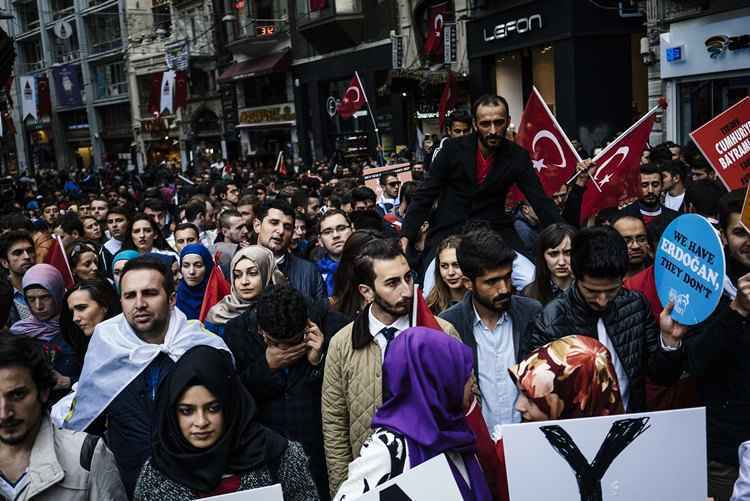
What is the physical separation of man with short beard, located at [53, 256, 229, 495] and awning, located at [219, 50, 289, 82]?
2676 centimetres

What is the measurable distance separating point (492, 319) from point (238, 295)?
1.72m

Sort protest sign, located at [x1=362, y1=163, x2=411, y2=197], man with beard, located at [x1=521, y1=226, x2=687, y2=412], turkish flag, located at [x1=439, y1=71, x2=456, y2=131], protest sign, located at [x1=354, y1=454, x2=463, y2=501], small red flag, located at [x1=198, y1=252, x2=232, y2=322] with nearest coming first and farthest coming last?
1. protest sign, located at [x1=354, y1=454, x2=463, y2=501]
2. man with beard, located at [x1=521, y1=226, x2=687, y2=412]
3. small red flag, located at [x1=198, y1=252, x2=232, y2=322]
4. protest sign, located at [x1=362, y1=163, x2=411, y2=197]
5. turkish flag, located at [x1=439, y1=71, x2=456, y2=131]

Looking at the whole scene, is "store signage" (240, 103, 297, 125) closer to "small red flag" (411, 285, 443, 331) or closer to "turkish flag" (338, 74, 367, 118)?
"turkish flag" (338, 74, 367, 118)

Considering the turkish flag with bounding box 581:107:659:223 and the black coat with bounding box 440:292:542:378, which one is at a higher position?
the turkish flag with bounding box 581:107:659:223

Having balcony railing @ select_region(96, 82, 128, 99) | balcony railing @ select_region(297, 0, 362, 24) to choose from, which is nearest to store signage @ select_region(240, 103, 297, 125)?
balcony railing @ select_region(297, 0, 362, 24)

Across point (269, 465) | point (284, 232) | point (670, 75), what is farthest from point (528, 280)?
point (670, 75)

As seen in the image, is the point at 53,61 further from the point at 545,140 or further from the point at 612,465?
the point at 612,465

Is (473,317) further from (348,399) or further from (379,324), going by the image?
(348,399)

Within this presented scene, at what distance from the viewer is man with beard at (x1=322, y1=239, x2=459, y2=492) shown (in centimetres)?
346

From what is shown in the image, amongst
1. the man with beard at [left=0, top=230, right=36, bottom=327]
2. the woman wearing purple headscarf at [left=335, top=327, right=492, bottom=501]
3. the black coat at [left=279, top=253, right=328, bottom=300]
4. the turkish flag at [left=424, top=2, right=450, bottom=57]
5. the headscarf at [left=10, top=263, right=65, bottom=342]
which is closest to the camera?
the woman wearing purple headscarf at [left=335, top=327, right=492, bottom=501]

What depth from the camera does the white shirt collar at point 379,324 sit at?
3.60 m

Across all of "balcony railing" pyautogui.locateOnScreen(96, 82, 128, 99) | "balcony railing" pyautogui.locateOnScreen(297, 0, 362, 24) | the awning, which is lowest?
the awning

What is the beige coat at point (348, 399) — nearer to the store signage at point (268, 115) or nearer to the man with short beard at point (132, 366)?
the man with short beard at point (132, 366)

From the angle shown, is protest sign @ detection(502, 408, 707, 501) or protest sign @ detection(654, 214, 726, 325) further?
protest sign @ detection(654, 214, 726, 325)
